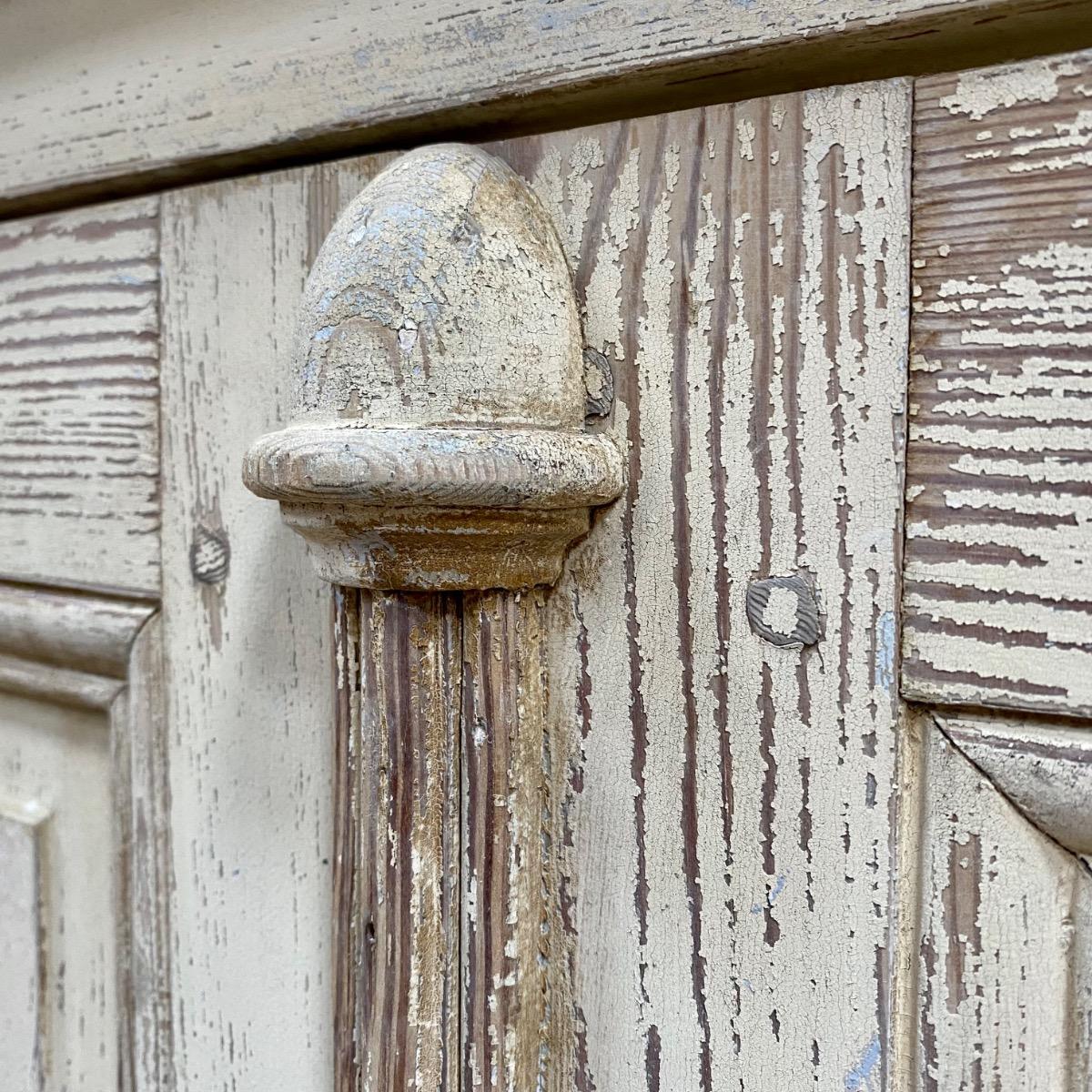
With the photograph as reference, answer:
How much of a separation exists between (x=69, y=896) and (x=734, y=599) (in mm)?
420

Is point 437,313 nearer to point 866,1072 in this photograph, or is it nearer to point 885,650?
point 885,650

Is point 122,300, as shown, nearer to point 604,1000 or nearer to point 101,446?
point 101,446

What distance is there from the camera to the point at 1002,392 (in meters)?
0.28

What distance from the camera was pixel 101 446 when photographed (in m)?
0.46

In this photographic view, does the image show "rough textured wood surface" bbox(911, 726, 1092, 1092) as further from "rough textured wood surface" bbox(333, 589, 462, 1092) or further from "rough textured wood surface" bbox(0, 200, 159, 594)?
"rough textured wood surface" bbox(0, 200, 159, 594)

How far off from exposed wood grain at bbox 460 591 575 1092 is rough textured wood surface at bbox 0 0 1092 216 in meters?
0.20

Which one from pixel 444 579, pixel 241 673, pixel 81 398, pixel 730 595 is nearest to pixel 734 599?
pixel 730 595

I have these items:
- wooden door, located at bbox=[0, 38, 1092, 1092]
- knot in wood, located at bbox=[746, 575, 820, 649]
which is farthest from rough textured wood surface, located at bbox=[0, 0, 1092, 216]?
knot in wood, located at bbox=[746, 575, 820, 649]

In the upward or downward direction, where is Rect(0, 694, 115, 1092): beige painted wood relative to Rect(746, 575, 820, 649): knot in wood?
downward

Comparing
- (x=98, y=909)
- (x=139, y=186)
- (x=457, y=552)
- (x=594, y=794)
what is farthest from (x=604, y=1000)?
(x=139, y=186)

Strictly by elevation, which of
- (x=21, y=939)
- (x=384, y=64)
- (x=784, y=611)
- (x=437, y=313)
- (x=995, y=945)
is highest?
(x=384, y=64)

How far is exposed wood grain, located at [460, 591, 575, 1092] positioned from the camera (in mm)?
335

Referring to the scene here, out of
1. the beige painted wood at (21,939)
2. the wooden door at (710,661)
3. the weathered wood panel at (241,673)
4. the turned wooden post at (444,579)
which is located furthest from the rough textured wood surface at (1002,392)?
the beige painted wood at (21,939)

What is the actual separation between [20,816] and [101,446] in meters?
0.22
